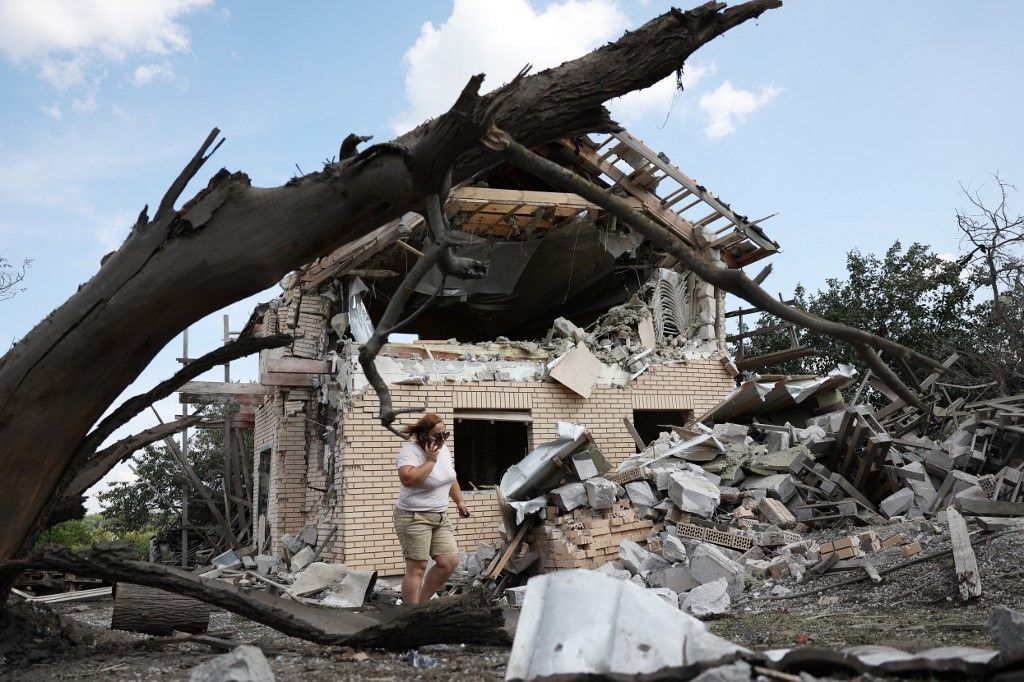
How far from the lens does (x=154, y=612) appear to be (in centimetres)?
450

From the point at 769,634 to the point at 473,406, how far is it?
647 centimetres

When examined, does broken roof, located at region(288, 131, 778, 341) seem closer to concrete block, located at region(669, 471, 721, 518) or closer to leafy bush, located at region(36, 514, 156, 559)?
concrete block, located at region(669, 471, 721, 518)

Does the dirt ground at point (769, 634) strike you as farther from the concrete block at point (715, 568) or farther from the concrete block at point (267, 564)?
the concrete block at point (267, 564)

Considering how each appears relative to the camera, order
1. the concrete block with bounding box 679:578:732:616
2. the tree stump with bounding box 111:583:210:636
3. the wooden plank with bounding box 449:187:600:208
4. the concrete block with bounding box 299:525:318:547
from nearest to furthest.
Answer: the tree stump with bounding box 111:583:210:636, the concrete block with bounding box 679:578:732:616, the concrete block with bounding box 299:525:318:547, the wooden plank with bounding box 449:187:600:208

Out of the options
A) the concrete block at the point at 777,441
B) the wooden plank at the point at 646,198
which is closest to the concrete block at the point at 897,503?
the concrete block at the point at 777,441

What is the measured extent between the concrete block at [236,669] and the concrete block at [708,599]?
404 centimetres

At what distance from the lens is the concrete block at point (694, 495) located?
802 cm

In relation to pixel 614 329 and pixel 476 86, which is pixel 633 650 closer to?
pixel 476 86

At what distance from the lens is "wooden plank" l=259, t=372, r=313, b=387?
36.2 feet

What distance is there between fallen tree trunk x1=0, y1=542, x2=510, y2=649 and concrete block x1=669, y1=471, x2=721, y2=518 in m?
4.42

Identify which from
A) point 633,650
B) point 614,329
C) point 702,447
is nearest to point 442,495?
point 633,650

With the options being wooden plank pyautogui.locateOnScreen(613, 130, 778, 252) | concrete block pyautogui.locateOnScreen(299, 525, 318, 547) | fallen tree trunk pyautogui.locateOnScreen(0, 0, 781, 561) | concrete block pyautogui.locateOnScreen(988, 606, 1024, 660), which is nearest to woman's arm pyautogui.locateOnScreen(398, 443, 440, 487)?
fallen tree trunk pyautogui.locateOnScreen(0, 0, 781, 561)

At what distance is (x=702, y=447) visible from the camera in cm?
937

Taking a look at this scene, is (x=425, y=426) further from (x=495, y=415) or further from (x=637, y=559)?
(x=495, y=415)
